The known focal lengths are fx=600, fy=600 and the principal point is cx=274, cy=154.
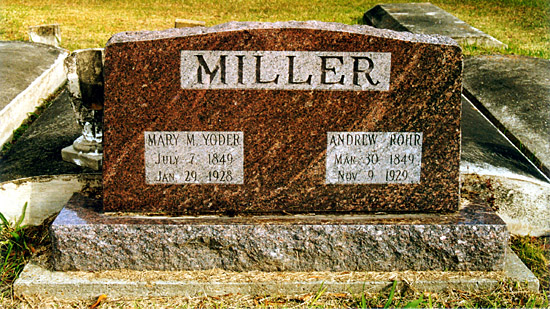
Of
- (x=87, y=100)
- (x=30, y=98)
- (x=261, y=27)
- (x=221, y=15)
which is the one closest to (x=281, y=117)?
(x=261, y=27)

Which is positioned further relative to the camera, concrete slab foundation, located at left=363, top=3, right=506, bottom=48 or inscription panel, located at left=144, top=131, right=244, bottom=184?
concrete slab foundation, located at left=363, top=3, right=506, bottom=48

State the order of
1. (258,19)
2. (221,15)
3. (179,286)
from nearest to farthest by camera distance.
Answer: (179,286), (258,19), (221,15)

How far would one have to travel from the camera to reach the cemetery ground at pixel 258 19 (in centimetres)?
278

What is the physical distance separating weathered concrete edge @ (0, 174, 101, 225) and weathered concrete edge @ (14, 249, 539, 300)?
2.17ft

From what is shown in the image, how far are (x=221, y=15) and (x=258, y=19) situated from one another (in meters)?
0.88

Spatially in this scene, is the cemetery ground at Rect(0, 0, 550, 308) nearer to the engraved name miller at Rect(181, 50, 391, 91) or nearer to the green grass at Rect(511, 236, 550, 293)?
the green grass at Rect(511, 236, 550, 293)

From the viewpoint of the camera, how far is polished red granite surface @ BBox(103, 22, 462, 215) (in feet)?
9.46

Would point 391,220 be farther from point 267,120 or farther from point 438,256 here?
point 267,120

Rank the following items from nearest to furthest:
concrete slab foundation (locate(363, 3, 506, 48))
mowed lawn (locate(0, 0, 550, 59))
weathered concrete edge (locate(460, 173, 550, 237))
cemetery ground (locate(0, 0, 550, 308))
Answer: cemetery ground (locate(0, 0, 550, 308))
weathered concrete edge (locate(460, 173, 550, 237))
concrete slab foundation (locate(363, 3, 506, 48))
mowed lawn (locate(0, 0, 550, 59))

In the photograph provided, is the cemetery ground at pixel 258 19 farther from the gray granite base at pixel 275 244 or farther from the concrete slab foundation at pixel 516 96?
the concrete slab foundation at pixel 516 96

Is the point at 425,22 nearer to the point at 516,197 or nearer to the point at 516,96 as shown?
the point at 516,96

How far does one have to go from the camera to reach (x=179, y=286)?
2816mm

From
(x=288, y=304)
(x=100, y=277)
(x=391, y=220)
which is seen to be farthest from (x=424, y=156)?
(x=100, y=277)

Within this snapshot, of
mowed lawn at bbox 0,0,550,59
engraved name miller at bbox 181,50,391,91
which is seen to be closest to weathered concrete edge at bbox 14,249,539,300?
engraved name miller at bbox 181,50,391,91
